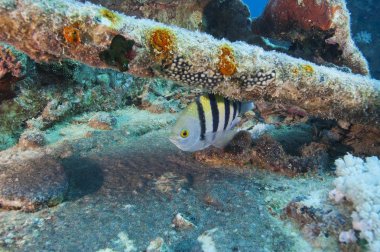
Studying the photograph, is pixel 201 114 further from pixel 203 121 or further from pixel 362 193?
pixel 362 193

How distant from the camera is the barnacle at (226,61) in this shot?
2859mm

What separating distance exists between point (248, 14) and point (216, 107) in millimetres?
3974

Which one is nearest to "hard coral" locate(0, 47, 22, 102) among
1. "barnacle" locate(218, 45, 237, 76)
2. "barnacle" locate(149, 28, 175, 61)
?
"barnacle" locate(149, 28, 175, 61)

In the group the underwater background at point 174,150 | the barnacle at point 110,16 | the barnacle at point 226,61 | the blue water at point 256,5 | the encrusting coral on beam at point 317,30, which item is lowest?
the underwater background at point 174,150

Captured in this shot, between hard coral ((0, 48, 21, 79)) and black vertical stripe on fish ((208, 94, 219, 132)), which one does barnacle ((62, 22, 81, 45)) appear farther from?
hard coral ((0, 48, 21, 79))

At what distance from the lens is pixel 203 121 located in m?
2.83

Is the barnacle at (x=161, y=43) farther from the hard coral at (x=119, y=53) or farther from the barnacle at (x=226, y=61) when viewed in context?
the barnacle at (x=226, y=61)

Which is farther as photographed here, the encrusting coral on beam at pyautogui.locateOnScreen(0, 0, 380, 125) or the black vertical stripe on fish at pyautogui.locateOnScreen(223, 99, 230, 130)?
the black vertical stripe on fish at pyautogui.locateOnScreen(223, 99, 230, 130)

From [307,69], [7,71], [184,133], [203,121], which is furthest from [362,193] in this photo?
[7,71]

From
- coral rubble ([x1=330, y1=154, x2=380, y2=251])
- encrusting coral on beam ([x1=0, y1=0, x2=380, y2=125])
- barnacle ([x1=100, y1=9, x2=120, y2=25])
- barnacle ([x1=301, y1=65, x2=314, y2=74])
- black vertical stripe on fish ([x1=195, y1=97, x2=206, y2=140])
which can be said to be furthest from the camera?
barnacle ([x1=301, y1=65, x2=314, y2=74])

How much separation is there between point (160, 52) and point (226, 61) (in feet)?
1.99

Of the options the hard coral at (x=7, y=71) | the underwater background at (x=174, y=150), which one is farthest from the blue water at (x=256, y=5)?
the hard coral at (x=7, y=71)

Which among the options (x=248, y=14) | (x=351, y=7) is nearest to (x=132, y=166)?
(x=248, y=14)

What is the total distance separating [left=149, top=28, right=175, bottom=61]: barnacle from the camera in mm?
2709
